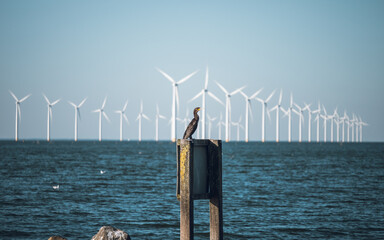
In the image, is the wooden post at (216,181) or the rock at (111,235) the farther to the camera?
the rock at (111,235)

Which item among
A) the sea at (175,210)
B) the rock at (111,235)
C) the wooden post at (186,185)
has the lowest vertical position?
the sea at (175,210)

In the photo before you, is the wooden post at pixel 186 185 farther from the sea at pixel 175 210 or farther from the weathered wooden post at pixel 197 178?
the sea at pixel 175 210

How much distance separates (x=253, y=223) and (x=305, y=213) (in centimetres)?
403

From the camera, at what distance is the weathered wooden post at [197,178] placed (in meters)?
11.8

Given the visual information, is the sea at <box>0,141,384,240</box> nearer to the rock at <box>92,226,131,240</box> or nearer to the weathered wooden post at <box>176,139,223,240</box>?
the rock at <box>92,226,131,240</box>

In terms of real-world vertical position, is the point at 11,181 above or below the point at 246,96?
below

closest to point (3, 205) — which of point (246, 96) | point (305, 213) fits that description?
point (305, 213)

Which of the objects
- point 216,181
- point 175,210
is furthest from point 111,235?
point 175,210

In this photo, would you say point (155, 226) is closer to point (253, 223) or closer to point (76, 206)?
point (253, 223)

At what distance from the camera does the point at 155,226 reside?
2214cm

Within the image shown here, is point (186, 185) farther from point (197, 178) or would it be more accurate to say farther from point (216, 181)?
point (216, 181)

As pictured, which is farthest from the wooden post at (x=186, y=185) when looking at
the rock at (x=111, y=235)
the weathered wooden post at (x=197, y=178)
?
the rock at (x=111, y=235)

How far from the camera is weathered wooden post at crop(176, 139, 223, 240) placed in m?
11.8

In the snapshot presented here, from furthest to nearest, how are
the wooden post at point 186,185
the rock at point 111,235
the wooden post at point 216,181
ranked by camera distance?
the rock at point 111,235 → the wooden post at point 216,181 → the wooden post at point 186,185
